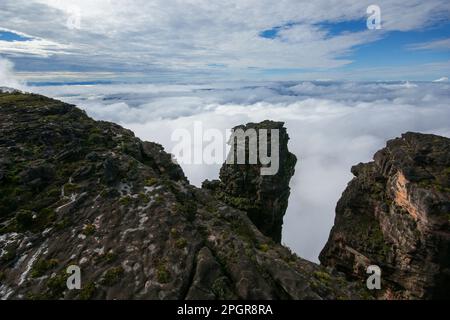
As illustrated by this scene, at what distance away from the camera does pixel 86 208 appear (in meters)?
35.8

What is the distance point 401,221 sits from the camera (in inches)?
2060

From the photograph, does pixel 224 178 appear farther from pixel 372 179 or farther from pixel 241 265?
pixel 241 265

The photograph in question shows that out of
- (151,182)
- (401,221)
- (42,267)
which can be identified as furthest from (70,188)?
(401,221)

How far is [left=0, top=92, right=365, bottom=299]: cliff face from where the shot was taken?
2634 cm

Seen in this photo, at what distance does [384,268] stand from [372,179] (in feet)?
61.2

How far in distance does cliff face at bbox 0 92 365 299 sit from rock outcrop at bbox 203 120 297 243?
2607 cm

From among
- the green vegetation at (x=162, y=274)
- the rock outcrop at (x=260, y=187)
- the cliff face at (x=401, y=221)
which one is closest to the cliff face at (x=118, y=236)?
the green vegetation at (x=162, y=274)

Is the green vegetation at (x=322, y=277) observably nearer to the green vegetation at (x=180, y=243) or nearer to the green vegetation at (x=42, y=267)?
the green vegetation at (x=180, y=243)

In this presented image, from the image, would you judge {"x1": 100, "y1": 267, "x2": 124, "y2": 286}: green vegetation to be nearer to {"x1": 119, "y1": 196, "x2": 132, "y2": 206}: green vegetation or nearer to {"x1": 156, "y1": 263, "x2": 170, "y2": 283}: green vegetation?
{"x1": 156, "y1": 263, "x2": 170, "y2": 283}: green vegetation

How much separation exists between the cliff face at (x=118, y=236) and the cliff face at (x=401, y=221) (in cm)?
2105

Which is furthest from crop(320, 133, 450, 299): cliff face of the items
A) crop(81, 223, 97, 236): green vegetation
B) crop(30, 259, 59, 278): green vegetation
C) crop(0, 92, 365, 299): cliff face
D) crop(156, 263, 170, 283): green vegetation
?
crop(30, 259, 59, 278): green vegetation

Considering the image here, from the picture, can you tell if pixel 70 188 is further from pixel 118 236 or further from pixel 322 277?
pixel 322 277

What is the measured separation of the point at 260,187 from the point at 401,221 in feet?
97.4
